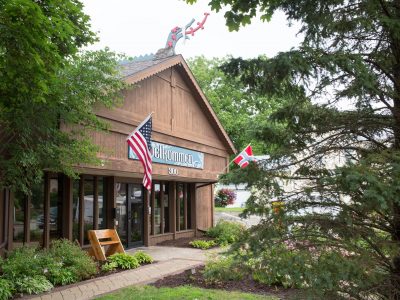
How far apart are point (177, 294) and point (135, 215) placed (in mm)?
8194

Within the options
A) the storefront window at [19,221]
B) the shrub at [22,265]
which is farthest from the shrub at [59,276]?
the storefront window at [19,221]

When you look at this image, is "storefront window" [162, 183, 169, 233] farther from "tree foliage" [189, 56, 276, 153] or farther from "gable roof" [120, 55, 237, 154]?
"tree foliage" [189, 56, 276, 153]

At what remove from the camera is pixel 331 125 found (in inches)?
190

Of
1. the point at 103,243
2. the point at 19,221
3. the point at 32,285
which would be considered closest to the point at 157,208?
the point at 103,243

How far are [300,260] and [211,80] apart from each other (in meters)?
41.1

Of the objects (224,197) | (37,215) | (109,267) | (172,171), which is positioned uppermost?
(172,171)

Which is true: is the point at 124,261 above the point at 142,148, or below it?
Result: below

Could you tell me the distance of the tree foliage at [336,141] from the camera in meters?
4.03

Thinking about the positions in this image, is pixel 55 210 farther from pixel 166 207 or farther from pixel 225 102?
pixel 225 102

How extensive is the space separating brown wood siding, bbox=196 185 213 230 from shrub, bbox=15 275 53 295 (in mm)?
11366

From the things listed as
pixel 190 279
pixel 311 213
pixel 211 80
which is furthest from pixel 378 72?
pixel 211 80

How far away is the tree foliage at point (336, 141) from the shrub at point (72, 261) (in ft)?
18.4

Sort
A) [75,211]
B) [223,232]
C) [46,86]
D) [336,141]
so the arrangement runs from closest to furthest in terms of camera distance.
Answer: [336,141] < [46,86] < [75,211] < [223,232]

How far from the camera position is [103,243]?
11062mm
